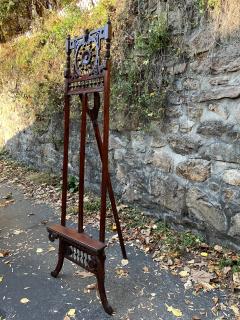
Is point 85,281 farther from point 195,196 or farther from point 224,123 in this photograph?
point 224,123

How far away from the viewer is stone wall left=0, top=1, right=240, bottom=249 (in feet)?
9.59

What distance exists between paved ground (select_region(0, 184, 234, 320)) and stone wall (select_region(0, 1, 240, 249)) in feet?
2.17

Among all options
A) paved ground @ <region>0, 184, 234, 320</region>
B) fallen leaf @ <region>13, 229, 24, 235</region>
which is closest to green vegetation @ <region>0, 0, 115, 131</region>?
fallen leaf @ <region>13, 229, 24, 235</region>

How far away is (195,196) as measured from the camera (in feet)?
10.8

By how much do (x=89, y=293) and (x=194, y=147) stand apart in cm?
165

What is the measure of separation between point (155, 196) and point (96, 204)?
947mm

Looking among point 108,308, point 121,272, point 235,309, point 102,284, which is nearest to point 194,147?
point 121,272

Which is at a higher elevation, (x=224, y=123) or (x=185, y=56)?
(x=185, y=56)

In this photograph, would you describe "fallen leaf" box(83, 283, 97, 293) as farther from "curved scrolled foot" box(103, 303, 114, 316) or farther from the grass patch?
the grass patch

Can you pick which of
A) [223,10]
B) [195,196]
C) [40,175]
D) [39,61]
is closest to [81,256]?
[195,196]

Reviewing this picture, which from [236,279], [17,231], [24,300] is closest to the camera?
[24,300]

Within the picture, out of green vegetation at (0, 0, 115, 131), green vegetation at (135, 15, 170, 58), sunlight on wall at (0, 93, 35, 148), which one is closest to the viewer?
green vegetation at (135, 15, 170, 58)

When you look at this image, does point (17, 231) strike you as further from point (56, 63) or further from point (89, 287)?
point (56, 63)

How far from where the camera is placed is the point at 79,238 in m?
2.56
